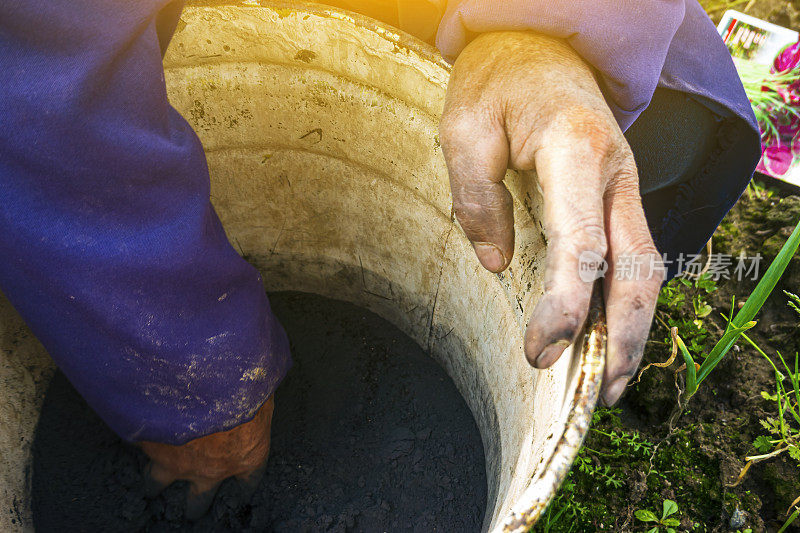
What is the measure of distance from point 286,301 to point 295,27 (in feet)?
3.06

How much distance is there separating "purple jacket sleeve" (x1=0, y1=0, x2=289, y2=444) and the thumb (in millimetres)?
486

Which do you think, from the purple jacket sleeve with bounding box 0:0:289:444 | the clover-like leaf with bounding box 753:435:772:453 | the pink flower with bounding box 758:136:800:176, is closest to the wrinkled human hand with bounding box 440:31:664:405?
the purple jacket sleeve with bounding box 0:0:289:444

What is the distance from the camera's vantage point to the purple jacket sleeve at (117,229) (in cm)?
90

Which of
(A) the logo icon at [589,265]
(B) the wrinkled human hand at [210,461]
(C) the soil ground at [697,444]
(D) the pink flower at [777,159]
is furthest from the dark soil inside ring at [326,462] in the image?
(D) the pink flower at [777,159]

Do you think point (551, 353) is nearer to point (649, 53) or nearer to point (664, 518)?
point (649, 53)

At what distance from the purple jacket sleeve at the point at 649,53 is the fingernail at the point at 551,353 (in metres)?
0.51

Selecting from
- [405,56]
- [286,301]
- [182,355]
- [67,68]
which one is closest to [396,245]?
[286,301]

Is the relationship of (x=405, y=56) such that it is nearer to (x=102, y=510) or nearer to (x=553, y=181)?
(x=553, y=181)

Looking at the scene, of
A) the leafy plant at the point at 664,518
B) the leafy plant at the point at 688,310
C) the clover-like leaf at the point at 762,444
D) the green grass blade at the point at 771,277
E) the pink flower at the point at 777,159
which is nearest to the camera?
the green grass blade at the point at 771,277

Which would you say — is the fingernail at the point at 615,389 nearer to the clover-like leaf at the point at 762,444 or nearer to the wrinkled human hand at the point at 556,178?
the wrinkled human hand at the point at 556,178

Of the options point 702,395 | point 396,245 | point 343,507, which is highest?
point 396,245

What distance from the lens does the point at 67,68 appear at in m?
0.90

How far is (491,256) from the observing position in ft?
3.49

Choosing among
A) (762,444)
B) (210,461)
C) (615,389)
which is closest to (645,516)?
(762,444)
